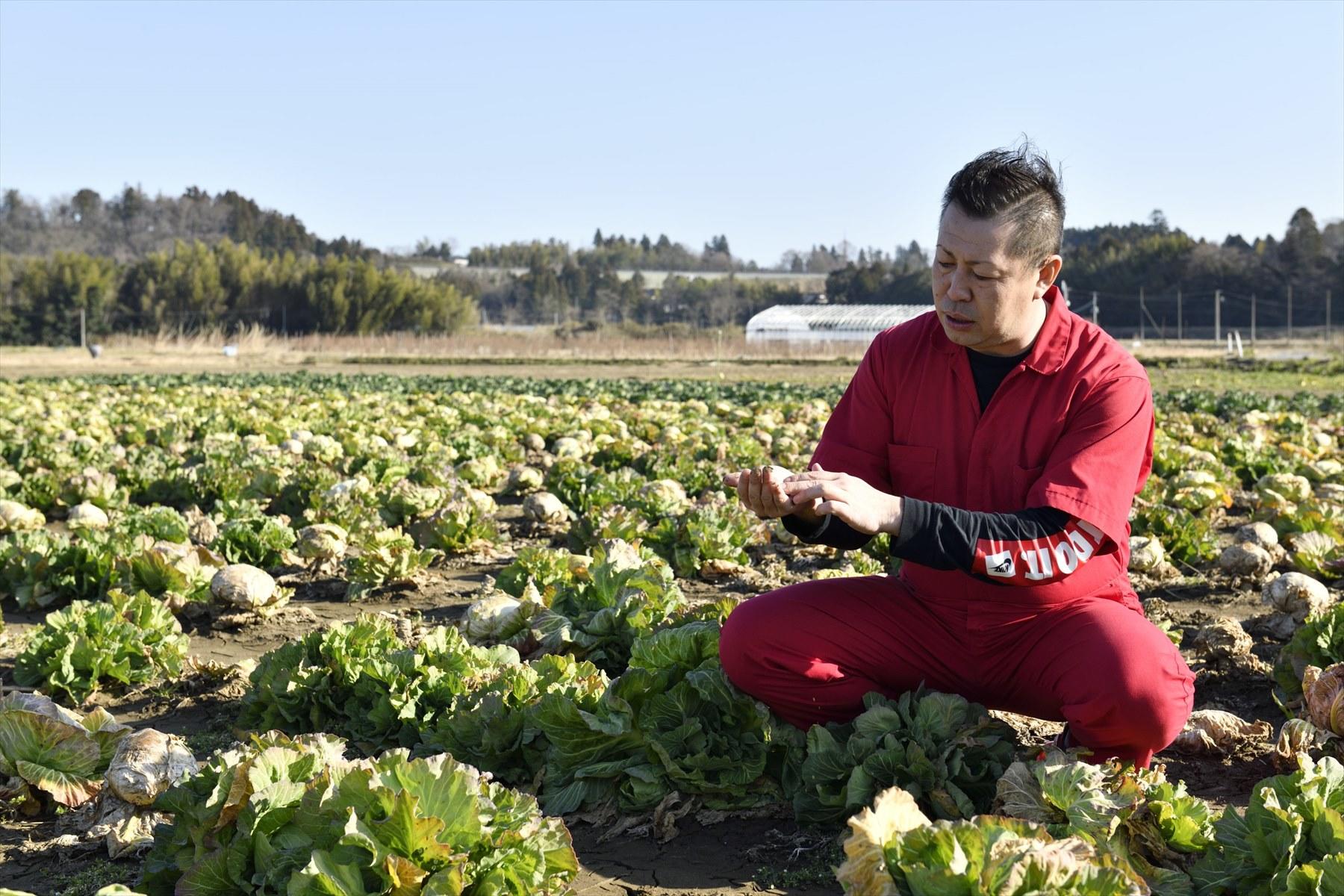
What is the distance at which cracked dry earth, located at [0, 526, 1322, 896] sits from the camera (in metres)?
3.41

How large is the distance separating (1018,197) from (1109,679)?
1.31 m

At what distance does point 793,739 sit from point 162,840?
177 cm

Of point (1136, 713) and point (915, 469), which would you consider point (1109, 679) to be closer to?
point (1136, 713)

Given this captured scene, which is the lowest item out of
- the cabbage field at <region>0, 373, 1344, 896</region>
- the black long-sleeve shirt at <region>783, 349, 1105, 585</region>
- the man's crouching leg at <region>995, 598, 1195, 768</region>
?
the cabbage field at <region>0, 373, 1344, 896</region>

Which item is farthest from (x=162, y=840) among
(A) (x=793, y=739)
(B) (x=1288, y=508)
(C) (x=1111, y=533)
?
(B) (x=1288, y=508)

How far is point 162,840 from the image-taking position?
333 centimetres

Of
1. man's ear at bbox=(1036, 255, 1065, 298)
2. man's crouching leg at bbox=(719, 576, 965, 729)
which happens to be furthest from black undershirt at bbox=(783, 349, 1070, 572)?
man's ear at bbox=(1036, 255, 1065, 298)

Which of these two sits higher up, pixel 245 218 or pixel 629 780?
pixel 245 218

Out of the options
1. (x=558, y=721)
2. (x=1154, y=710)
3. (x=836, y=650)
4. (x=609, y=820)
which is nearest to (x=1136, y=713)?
(x=1154, y=710)

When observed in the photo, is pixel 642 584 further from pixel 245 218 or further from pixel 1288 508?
pixel 245 218

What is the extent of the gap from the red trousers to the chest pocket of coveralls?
297 millimetres

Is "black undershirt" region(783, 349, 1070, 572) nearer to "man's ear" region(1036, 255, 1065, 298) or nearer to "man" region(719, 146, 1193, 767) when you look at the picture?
"man" region(719, 146, 1193, 767)

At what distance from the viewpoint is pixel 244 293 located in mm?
70750

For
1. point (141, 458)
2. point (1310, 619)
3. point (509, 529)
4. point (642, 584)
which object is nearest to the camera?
point (1310, 619)
